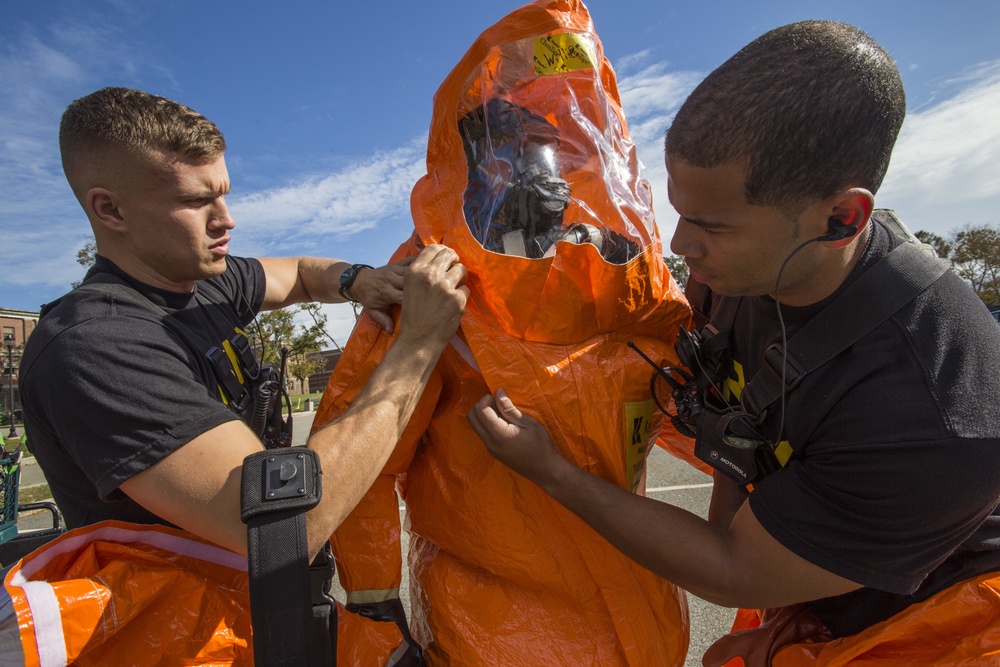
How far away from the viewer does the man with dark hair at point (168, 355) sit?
123 centimetres

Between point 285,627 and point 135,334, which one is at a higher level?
point 135,334

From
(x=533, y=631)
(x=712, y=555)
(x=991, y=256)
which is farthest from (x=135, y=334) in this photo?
(x=991, y=256)

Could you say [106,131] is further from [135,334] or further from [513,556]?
[513,556]

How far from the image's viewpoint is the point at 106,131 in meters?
1.48

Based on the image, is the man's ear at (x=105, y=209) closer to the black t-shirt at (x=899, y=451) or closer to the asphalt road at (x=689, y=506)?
the black t-shirt at (x=899, y=451)

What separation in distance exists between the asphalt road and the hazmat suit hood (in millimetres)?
2414

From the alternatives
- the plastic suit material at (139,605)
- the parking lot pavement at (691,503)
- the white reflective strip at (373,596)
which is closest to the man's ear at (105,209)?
the plastic suit material at (139,605)

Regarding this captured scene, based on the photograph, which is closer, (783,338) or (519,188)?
(783,338)

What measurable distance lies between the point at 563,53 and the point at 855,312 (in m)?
1.14

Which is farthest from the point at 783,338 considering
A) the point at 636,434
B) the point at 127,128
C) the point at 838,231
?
the point at 127,128

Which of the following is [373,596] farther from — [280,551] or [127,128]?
[127,128]

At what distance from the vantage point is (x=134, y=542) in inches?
52.7

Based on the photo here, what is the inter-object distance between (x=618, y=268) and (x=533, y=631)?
38.1 inches

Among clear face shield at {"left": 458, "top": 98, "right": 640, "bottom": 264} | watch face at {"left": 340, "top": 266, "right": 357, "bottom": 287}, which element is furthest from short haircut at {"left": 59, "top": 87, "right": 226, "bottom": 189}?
clear face shield at {"left": 458, "top": 98, "right": 640, "bottom": 264}
